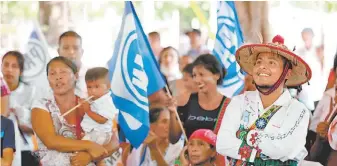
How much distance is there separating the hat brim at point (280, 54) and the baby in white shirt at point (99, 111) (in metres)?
1.51

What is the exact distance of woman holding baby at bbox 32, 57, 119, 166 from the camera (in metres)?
6.07

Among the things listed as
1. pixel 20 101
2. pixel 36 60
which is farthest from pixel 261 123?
pixel 36 60

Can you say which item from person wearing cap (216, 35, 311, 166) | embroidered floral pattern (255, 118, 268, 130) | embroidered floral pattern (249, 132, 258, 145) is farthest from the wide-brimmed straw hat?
embroidered floral pattern (249, 132, 258, 145)

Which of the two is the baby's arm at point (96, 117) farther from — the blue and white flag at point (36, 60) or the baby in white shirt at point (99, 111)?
the blue and white flag at point (36, 60)

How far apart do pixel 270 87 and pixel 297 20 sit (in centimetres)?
556

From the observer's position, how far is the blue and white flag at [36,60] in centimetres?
685

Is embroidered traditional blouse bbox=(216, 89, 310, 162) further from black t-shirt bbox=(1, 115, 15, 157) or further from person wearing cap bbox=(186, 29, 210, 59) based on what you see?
person wearing cap bbox=(186, 29, 210, 59)

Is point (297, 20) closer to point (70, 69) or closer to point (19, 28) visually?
point (19, 28)

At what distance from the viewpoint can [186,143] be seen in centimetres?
637

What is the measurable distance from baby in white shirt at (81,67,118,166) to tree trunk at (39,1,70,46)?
412cm

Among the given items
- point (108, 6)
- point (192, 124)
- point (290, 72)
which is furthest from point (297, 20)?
point (290, 72)

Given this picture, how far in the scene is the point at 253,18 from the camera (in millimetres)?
10445

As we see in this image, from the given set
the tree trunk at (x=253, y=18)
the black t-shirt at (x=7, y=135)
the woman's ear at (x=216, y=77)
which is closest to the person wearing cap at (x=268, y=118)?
the woman's ear at (x=216, y=77)

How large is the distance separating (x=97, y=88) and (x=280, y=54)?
1963mm
